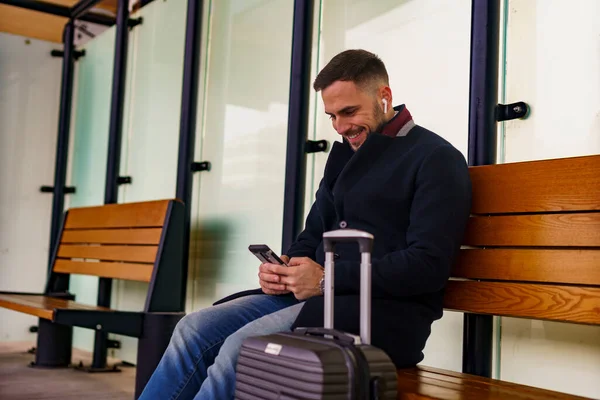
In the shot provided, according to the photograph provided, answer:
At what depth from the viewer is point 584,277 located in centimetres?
201

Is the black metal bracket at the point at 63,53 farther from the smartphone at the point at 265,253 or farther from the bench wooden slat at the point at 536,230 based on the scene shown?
the bench wooden slat at the point at 536,230

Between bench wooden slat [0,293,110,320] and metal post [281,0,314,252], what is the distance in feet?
3.39

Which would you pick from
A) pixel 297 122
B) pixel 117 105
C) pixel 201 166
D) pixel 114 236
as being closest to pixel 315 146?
pixel 297 122

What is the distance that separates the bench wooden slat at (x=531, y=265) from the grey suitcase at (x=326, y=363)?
685 mm

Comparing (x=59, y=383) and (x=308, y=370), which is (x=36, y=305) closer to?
(x=59, y=383)

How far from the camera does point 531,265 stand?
214cm

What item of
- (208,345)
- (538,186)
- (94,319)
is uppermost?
(538,186)

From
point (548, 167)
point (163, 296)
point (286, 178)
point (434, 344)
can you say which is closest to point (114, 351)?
point (163, 296)

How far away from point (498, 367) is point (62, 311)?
2065 mm

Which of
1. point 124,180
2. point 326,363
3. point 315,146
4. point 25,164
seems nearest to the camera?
point 326,363

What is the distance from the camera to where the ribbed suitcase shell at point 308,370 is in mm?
1525

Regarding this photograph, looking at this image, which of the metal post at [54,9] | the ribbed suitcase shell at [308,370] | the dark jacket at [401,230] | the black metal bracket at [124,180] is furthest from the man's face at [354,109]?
the metal post at [54,9]

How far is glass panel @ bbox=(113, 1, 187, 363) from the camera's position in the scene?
480 cm

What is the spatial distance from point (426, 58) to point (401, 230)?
3.52ft
